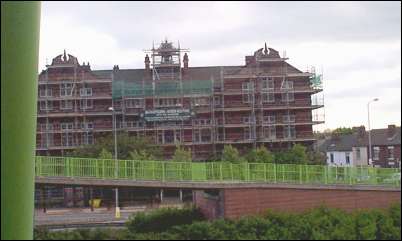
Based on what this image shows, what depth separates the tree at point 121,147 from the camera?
3747cm

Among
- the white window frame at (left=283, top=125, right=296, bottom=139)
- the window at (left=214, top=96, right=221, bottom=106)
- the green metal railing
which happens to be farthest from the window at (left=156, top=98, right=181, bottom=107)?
the green metal railing

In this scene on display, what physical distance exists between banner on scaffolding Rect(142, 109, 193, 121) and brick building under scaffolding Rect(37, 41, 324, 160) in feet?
0.07

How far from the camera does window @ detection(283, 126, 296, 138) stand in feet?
141

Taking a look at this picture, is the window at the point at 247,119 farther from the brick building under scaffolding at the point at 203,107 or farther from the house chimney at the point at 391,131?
the house chimney at the point at 391,131

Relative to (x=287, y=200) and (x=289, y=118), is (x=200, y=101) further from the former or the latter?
(x=287, y=200)

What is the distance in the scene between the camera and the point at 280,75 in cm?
4272

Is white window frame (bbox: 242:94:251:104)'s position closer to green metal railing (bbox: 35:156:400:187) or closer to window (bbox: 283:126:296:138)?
window (bbox: 283:126:296:138)

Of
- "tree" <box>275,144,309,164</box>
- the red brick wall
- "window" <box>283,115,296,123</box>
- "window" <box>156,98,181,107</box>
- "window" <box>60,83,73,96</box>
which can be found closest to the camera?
the red brick wall

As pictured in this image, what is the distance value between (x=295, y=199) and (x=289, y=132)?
80.7ft

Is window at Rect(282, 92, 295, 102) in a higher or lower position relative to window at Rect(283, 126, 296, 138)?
higher

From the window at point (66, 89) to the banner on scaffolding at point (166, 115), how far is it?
566 cm

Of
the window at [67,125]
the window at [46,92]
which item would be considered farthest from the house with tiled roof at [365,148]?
the window at [46,92]

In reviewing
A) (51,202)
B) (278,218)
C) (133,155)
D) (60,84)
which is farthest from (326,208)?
(60,84)

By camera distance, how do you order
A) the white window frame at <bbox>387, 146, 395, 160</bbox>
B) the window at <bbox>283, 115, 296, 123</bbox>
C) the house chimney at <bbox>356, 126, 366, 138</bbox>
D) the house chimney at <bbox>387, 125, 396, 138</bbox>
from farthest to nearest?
the house chimney at <bbox>356, 126, 366, 138</bbox>, the window at <bbox>283, 115, 296, 123</bbox>, the white window frame at <bbox>387, 146, 395, 160</bbox>, the house chimney at <bbox>387, 125, 396, 138</bbox>
